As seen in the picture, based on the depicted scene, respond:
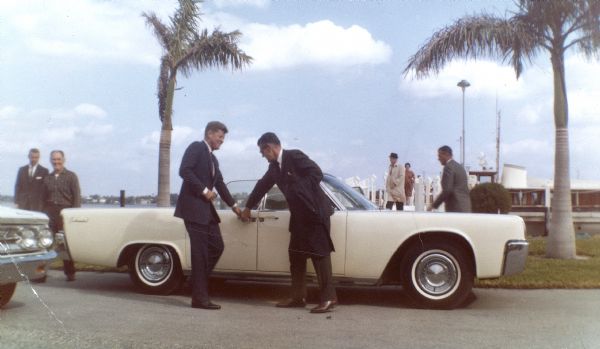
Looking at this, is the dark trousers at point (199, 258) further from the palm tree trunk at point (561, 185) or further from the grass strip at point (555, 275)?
the palm tree trunk at point (561, 185)

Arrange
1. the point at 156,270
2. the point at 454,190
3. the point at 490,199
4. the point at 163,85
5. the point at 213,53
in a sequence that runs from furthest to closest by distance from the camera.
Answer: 1. the point at 490,199
2. the point at 454,190
3. the point at 156,270
4. the point at 213,53
5. the point at 163,85

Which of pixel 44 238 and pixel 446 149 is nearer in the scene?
pixel 44 238

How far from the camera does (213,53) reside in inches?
230

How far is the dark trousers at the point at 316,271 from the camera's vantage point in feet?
17.5

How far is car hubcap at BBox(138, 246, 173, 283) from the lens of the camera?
614cm

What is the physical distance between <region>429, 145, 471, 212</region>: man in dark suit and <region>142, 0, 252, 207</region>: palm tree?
2765 mm

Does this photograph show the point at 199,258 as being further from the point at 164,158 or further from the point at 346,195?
the point at 346,195

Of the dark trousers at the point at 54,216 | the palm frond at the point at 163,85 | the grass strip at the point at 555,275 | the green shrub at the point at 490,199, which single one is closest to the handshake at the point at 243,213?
the palm frond at the point at 163,85

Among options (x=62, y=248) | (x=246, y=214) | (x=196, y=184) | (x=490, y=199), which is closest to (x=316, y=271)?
(x=246, y=214)

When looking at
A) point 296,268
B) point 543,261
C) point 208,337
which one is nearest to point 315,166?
point 296,268

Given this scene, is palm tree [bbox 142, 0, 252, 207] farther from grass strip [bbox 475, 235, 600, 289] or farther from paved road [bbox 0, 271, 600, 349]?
grass strip [bbox 475, 235, 600, 289]

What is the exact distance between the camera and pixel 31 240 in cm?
485

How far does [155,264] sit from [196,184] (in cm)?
132

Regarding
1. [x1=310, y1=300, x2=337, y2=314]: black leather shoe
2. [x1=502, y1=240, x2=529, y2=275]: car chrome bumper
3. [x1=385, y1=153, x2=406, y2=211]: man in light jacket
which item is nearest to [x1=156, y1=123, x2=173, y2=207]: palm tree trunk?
[x1=310, y1=300, x2=337, y2=314]: black leather shoe
